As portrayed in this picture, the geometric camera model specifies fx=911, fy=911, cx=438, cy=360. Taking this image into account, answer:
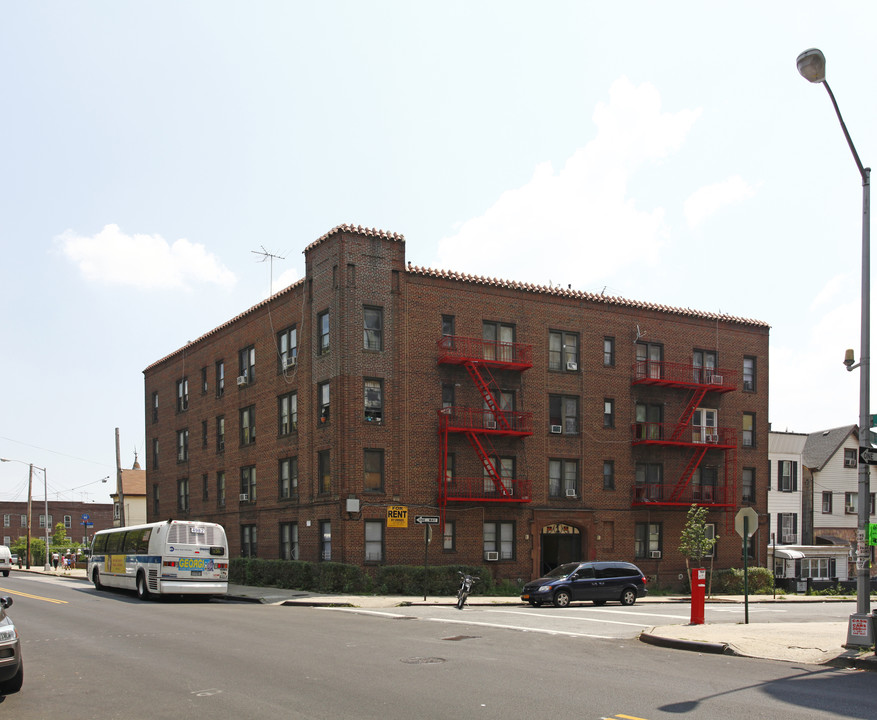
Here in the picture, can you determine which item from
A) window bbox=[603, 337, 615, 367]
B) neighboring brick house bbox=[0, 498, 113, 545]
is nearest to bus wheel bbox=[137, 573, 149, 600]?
window bbox=[603, 337, 615, 367]

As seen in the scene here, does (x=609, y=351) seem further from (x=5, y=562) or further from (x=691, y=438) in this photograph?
(x=5, y=562)

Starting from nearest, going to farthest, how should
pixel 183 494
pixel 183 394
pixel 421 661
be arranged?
pixel 421 661
pixel 183 494
pixel 183 394

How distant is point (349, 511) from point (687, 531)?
15.3m

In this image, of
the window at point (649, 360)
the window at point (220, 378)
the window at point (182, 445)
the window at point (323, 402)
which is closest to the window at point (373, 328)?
the window at point (323, 402)

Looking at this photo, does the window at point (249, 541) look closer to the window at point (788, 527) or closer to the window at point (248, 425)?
the window at point (248, 425)

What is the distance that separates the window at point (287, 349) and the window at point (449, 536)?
9.72 meters

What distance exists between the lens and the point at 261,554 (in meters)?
42.2

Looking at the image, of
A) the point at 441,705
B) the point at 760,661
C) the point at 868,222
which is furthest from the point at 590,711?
the point at 868,222

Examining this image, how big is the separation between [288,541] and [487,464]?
376 inches

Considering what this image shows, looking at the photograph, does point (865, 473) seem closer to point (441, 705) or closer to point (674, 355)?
point (441, 705)

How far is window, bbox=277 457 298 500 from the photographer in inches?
1553

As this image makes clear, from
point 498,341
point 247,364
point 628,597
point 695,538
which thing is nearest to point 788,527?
point 695,538

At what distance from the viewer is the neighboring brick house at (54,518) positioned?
115875 mm

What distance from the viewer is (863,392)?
16.1 meters
